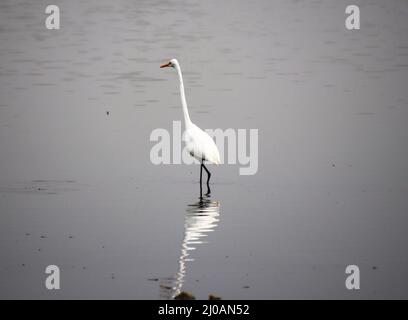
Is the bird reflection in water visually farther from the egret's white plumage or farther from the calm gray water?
the egret's white plumage

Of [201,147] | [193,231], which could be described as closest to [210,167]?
[201,147]

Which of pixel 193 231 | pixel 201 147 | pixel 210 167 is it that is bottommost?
pixel 193 231

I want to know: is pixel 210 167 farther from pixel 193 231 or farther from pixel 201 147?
pixel 193 231

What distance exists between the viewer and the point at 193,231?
405 inches

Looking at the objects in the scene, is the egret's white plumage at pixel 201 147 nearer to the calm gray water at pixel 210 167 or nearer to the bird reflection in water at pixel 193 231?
the calm gray water at pixel 210 167

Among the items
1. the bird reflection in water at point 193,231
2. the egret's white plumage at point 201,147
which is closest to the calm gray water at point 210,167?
the bird reflection in water at point 193,231

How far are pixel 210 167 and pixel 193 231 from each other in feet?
13.6

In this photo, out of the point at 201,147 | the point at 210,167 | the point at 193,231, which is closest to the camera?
the point at 193,231

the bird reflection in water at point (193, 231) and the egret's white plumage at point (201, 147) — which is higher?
the egret's white plumage at point (201, 147)

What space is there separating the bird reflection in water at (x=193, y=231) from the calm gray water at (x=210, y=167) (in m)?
0.03

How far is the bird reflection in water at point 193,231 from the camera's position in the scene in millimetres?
8359

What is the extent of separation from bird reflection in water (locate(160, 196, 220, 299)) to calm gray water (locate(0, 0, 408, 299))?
32 millimetres

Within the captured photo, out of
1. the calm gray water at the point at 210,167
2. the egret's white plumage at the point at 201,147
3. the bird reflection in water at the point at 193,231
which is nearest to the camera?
the bird reflection in water at the point at 193,231

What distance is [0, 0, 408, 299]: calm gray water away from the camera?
899 cm
